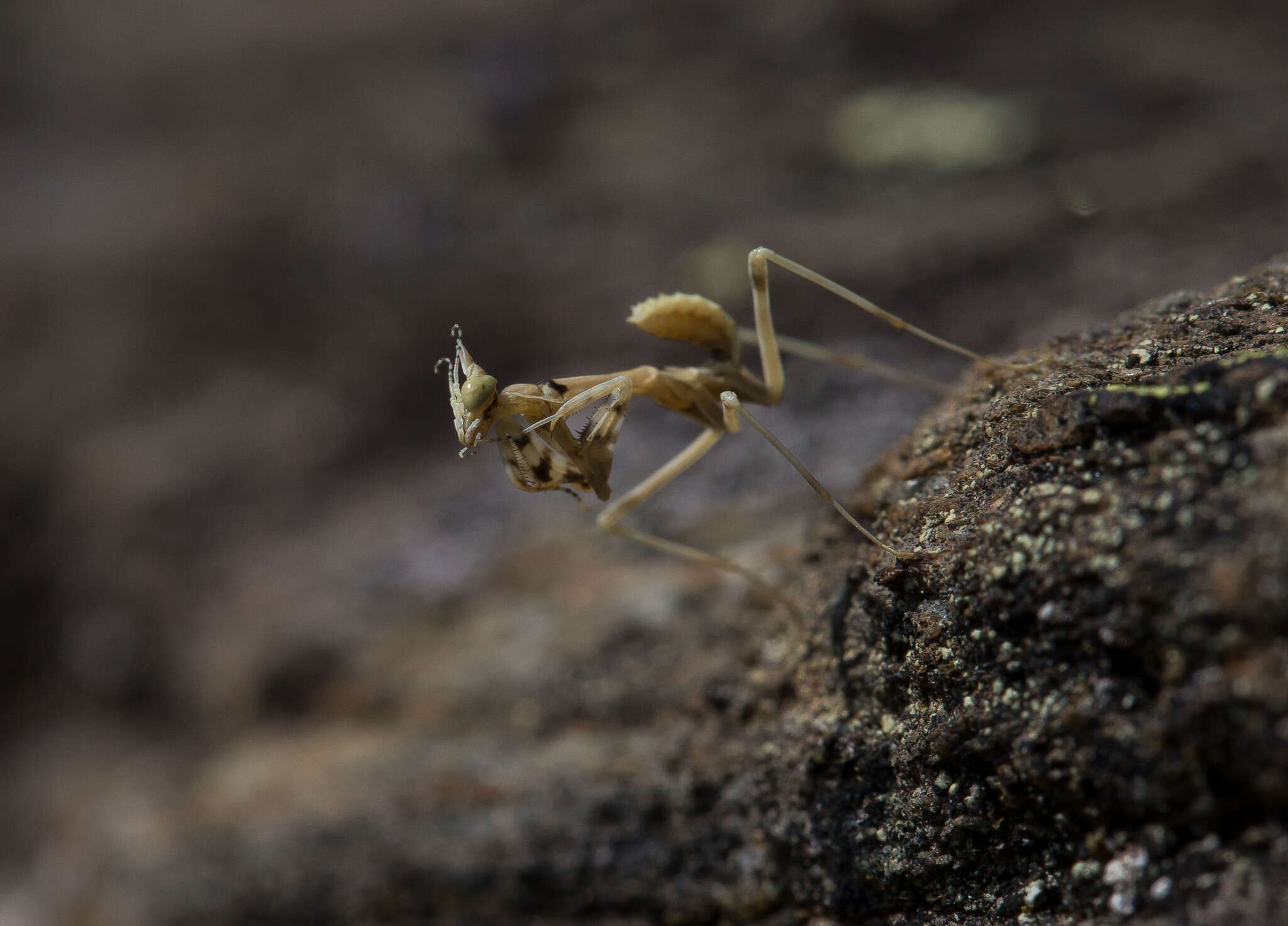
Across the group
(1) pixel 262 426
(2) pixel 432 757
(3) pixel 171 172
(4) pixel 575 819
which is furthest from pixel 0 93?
(4) pixel 575 819

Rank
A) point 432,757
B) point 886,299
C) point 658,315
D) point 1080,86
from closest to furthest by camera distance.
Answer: point 658,315
point 432,757
point 886,299
point 1080,86

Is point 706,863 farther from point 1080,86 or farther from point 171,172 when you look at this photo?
point 171,172

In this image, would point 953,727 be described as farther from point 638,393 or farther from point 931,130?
point 931,130

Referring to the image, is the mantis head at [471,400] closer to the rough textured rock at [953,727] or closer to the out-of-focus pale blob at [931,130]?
the rough textured rock at [953,727]

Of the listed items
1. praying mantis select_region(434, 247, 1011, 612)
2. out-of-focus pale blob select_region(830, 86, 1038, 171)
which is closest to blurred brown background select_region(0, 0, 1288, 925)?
out-of-focus pale blob select_region(830, 86, 1038, 171)

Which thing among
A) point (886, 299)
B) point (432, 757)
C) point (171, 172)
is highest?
point (171, 172)

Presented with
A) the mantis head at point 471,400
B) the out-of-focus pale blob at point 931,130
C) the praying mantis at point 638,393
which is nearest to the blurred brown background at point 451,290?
the out-of-focus pale blob at point 931,130

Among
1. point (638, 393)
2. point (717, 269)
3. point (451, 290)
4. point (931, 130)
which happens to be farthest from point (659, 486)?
point (931, 130)
